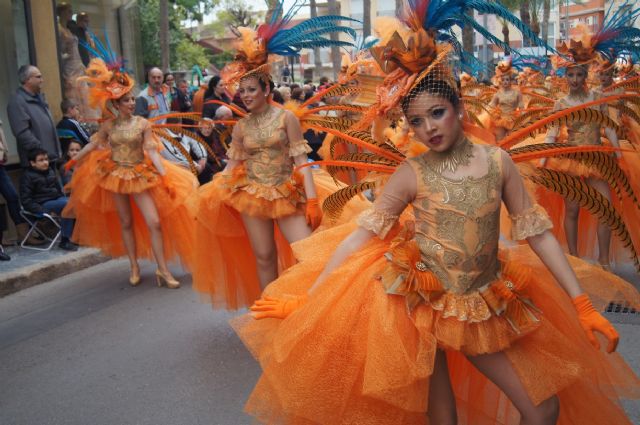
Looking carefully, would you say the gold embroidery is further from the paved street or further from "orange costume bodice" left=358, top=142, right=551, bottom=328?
the paved street

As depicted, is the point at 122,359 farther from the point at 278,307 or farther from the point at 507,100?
the point at 507,100


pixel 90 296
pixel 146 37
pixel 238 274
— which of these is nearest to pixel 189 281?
pixel 90 296

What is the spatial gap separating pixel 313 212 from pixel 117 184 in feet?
10.2

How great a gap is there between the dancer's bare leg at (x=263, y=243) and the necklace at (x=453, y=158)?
8.69 ft

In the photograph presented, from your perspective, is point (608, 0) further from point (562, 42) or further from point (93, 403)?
point (93, 403)

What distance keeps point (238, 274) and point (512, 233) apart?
347cm

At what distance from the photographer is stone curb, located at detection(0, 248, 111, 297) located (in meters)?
7.92

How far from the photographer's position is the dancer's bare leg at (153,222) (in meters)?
7.91

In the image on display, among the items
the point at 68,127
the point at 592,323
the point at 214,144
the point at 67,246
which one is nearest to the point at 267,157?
the point at 592,323

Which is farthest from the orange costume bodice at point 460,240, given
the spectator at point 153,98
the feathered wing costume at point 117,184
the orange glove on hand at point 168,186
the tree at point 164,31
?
the tree at point 164,31

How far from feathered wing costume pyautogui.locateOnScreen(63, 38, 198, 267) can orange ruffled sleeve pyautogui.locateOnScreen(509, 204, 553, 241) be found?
15.9 feet

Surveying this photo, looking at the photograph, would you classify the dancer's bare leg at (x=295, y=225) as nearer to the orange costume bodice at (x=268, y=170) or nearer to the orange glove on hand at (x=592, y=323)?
the orange costume bodice at (x=268, y=170)

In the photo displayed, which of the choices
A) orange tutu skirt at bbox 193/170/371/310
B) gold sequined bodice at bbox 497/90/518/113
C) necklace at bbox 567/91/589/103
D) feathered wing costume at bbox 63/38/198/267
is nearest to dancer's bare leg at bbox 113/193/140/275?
feathered wing costume at bbox 63/38/198/267

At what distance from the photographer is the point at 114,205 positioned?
820 cm
